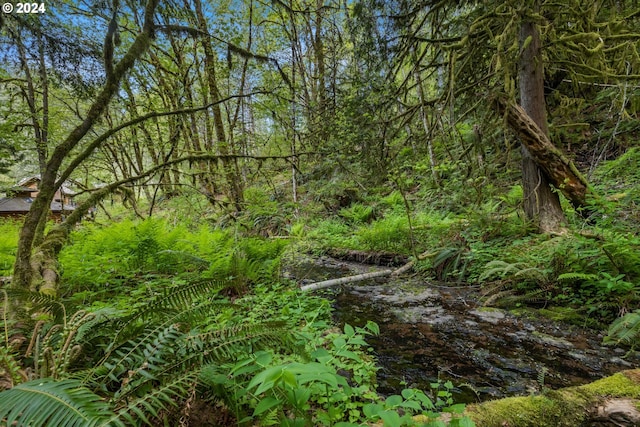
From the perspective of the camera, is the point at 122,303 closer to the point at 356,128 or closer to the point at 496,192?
the point at 356,128

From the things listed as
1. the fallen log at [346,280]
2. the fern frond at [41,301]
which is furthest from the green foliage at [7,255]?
the fallen log at [346,280]

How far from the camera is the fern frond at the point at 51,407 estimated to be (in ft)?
2.38

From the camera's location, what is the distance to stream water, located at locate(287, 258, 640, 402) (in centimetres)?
199

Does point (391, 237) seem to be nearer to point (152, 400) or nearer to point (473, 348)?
point (473, 348)

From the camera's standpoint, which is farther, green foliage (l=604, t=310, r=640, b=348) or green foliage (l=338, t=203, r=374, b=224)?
green foliage (l=338, t=203, r=374, b=224)

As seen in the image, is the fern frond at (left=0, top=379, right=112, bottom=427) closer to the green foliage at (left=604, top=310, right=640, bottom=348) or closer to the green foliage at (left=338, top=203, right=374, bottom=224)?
the green foliage at (left=604, top=310, right=640, bottom=348)

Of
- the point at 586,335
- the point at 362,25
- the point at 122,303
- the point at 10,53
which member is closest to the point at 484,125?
the point at 362,25

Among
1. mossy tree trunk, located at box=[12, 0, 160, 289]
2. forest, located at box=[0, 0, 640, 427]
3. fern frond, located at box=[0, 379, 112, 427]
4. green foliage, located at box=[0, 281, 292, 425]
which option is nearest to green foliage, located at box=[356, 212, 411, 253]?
forest, located at box=[0, 0, 640, 427]

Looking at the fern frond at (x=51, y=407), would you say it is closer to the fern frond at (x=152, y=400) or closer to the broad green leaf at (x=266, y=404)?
the fern frond at (x=152, y=400)

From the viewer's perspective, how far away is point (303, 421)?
1.03 m

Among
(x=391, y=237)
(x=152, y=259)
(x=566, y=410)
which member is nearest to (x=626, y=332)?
(x=566, y=410)

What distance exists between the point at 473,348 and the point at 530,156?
299 centimetres

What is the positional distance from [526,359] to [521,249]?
186cm

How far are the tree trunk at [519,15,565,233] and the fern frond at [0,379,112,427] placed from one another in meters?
4.73
